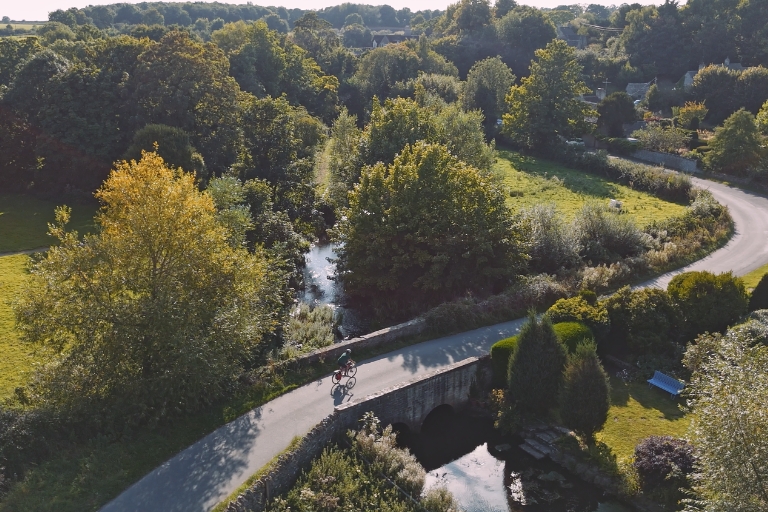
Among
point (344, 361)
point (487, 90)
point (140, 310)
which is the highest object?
point (140, 310)

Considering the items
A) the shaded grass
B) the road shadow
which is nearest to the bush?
the road shadow

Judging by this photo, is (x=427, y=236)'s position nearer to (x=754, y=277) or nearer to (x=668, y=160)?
(x=754, y=277)

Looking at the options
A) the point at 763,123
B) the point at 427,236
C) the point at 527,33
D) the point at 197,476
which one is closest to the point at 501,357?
the point at 427,236

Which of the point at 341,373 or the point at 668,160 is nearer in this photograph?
the point at 341,373

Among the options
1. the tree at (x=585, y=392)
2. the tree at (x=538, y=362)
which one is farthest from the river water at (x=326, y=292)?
the tree at (x=585, y=392)

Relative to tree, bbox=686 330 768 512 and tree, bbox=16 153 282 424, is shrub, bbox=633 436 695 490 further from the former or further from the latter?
tree, bbox=16 153 282 424

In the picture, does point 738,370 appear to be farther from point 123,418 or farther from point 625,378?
point 123,418

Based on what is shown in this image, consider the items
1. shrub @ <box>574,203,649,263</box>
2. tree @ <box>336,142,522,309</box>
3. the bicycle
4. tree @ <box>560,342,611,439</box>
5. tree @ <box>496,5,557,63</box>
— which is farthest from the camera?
tree @ <box>496,5,557,63</box>
